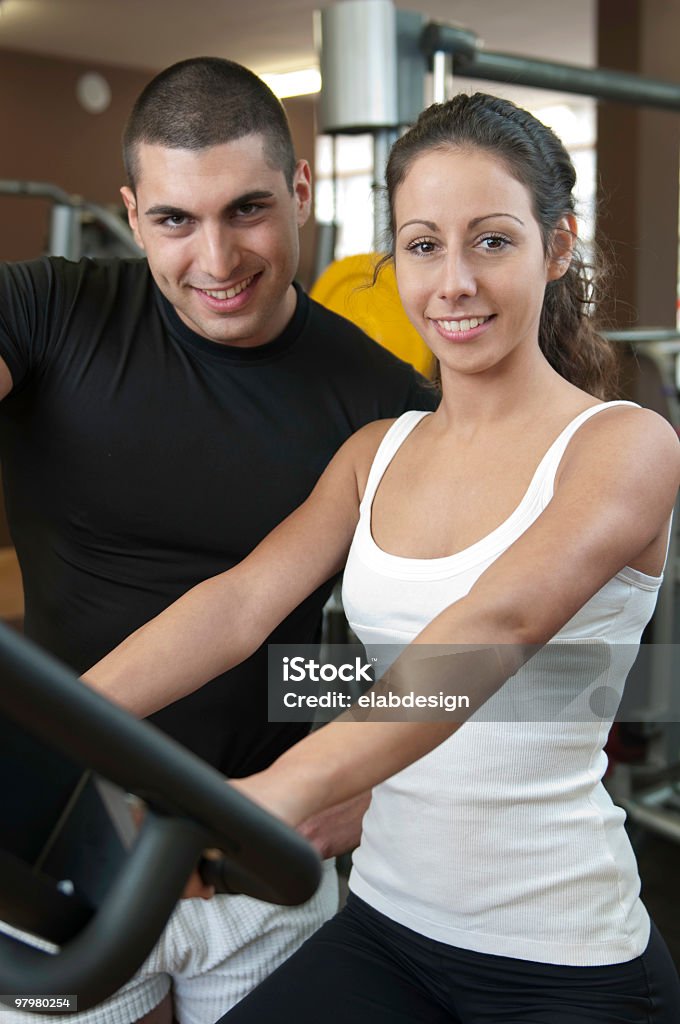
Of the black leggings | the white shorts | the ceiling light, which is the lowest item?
the white shorts

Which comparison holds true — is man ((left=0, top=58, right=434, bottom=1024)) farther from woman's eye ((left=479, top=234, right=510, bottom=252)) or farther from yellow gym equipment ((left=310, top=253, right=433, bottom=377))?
woman's eye ((left=479, top=234, right=510, bottom=252))

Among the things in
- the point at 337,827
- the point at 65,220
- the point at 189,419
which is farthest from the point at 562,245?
the point at 65,220

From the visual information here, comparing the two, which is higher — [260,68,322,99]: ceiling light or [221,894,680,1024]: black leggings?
[260,68,322,99]: ceiling light

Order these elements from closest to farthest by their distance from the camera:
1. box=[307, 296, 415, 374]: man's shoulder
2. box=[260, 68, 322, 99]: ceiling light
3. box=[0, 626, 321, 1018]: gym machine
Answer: box=[0, 626, 321, 1018]: gym machine → box=[307, 296, 415, 374]: man's shoulder → box=[260, 68, 322, 99]: ceiling light

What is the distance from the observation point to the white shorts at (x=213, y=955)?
1501 mm

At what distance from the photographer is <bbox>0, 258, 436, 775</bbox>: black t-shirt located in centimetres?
162

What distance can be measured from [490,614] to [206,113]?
92 cm

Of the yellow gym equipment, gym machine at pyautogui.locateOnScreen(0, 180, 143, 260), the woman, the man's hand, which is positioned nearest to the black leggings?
the woman

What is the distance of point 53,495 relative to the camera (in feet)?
5.40

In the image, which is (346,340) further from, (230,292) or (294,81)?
(294,81)

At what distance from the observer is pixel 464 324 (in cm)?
120

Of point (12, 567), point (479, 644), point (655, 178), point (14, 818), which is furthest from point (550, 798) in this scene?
point (655, 178)

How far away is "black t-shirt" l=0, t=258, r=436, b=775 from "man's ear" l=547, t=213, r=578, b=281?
1.46 ft

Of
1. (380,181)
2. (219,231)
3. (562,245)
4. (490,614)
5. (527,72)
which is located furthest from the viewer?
(527,72)
